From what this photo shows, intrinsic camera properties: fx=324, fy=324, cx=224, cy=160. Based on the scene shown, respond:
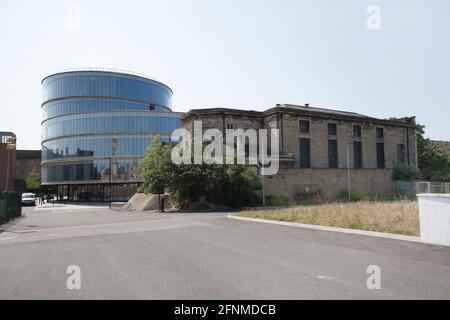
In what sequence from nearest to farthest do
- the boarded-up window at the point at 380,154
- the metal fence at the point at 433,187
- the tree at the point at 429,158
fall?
1. the metal fence at the point at 433,187
2. the boarded-up window at the point at 380,154
3. the tree at the point at 429,158

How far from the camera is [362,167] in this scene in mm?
49906

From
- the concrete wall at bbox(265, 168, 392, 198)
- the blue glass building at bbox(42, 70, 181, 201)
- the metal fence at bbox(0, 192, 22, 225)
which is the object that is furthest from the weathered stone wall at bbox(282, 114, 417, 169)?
the metal fence at bbox(0, 192, 22, 225)

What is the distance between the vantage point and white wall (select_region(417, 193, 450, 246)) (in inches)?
395

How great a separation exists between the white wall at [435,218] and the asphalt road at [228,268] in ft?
1.88

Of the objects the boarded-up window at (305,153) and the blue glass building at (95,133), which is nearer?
the boarded-up window at (305,153)

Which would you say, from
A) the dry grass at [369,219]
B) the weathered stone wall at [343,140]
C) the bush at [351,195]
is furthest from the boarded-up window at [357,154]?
the dry grass at [369,219]

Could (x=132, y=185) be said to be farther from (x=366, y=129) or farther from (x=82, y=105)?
(x=366, y=129)

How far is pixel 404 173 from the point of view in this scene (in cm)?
4894

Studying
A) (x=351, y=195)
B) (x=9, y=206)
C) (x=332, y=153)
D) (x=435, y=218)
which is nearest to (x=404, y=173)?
(x=332, y=153)

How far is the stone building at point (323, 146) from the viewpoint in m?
40.4

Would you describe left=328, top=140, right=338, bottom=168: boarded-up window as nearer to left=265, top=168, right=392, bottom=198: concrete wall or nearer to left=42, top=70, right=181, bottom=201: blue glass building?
left=265, top=168, right=392, bottom=198: concrete wall

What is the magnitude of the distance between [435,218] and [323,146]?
38.0m

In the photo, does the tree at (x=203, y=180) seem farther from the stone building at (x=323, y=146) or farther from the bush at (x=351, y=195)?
the bush at (x=351, y=195)
